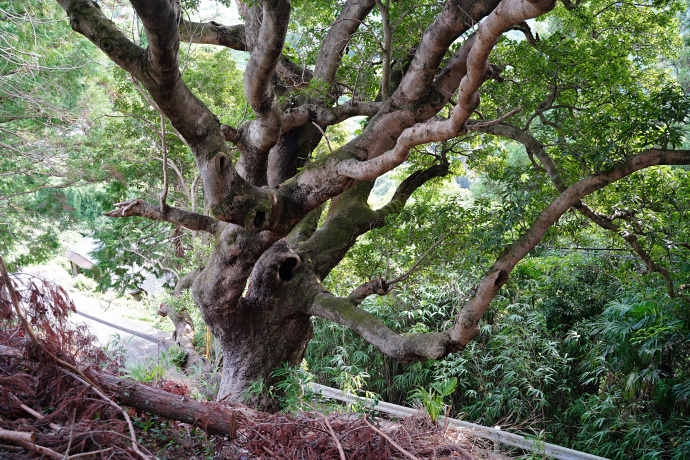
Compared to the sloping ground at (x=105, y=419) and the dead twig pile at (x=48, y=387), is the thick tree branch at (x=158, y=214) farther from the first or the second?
the dead twig pile at (x=48, y=387)

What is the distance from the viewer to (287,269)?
465 cm

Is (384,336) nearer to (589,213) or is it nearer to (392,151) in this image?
(392,151)

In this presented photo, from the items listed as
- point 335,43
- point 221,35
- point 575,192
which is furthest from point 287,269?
point 221,35

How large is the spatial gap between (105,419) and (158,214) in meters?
1.85

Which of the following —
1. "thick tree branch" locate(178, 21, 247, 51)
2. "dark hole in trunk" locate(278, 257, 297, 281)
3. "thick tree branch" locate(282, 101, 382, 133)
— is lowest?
"dark hole in trunk" locate(278, 257, 297, 281)

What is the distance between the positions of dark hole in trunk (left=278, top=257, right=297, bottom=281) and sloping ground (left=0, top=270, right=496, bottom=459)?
187 centimetres

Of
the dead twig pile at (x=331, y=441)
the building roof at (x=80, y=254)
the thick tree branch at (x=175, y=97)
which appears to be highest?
the thick tree branch at (x=175, y=97)

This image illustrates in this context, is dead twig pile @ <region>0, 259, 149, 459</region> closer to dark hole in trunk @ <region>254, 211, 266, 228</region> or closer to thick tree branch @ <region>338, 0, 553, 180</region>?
dark hole in trunk @ <region>254, 211, 266, 228</region>

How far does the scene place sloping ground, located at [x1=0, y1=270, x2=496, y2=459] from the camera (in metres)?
1.85

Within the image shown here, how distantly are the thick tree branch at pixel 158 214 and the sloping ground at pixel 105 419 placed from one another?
1056 mm

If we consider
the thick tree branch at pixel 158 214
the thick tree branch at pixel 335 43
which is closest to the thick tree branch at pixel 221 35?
the thick tree branch at pixel 335 43

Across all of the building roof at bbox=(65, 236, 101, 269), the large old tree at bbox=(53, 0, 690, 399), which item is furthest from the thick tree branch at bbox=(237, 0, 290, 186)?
the building roof at bbox=(65, 236, 101, 269)

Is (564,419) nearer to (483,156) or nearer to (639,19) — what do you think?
(483,156)

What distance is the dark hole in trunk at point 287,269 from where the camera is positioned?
460 centimetres
